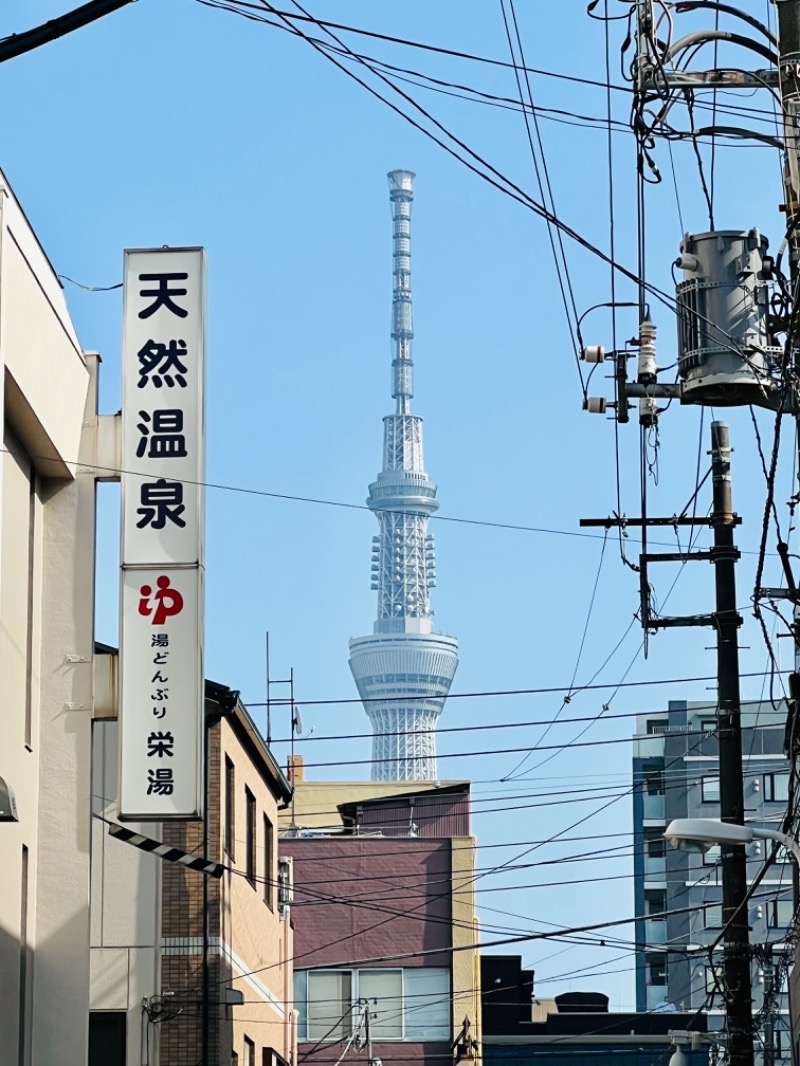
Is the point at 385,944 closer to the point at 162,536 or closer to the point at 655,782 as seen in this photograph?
the point at 655,782

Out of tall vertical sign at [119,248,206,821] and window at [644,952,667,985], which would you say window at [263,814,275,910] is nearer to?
tall vertical sign at [119,248,206,821]

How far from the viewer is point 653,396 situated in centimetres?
2017

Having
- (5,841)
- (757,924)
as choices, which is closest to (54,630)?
(5,841)

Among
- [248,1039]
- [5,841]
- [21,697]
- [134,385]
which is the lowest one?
[248,1039]

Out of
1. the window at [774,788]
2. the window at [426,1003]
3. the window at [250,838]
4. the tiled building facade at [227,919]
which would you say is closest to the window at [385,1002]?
the window at [426,1003]

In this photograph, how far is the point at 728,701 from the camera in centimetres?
2552

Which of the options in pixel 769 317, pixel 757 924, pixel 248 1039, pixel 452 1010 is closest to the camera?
pixel 769 317

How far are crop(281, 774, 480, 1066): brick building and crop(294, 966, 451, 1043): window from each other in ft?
0.08

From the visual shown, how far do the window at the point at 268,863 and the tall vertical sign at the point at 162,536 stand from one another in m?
18.0

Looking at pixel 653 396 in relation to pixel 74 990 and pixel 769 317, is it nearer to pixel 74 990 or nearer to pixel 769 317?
pixel 769 317

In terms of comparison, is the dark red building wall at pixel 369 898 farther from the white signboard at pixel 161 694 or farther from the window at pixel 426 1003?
the white signboard at pixel 161 694

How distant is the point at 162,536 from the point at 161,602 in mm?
644

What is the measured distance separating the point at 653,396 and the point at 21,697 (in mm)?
7140

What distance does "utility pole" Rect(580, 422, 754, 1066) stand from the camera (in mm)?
24641
